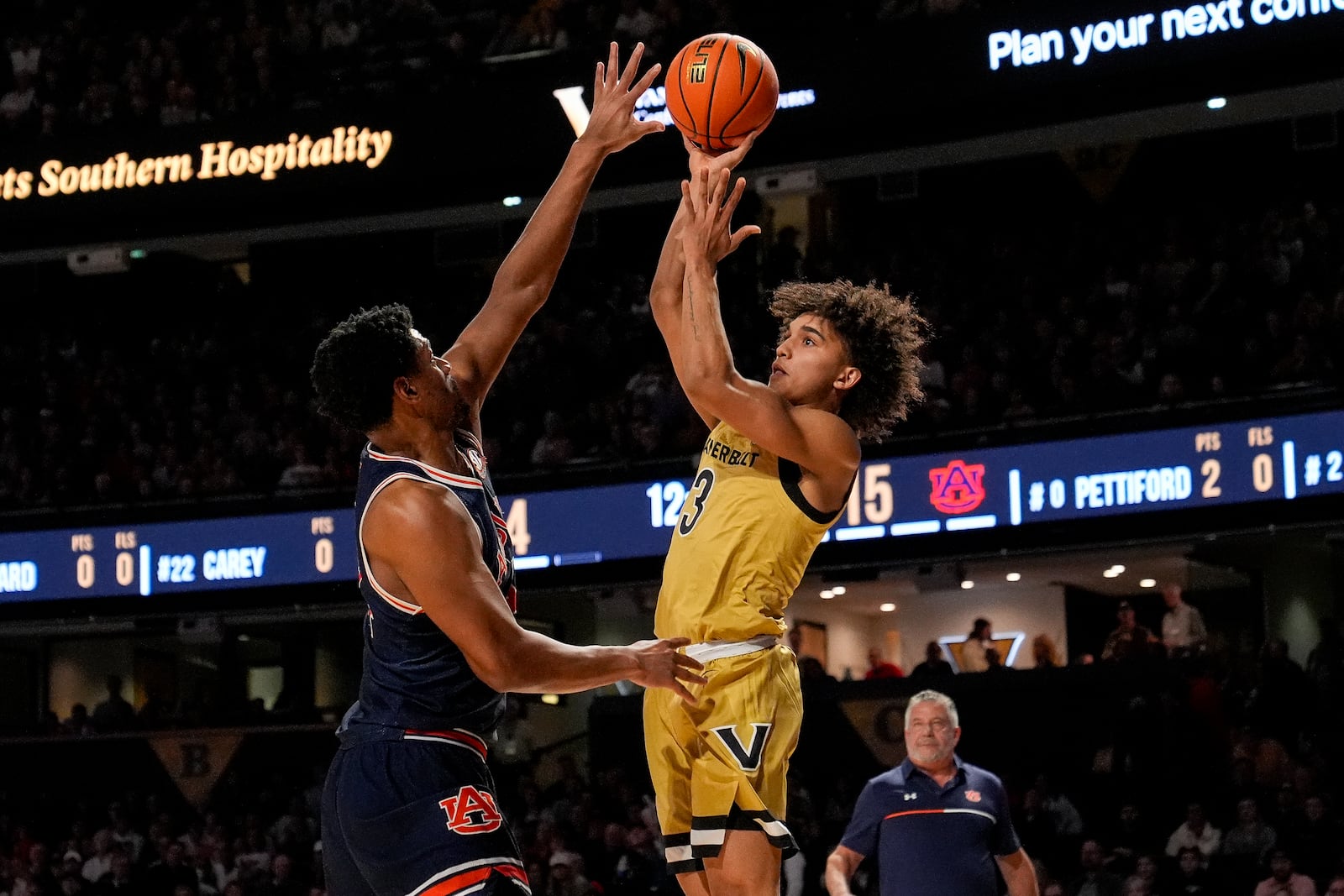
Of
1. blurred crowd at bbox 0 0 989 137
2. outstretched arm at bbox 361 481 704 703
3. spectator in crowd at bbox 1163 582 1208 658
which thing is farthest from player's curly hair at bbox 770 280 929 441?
blurred crowd at bbox 0 0 989 137

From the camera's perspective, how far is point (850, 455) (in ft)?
15.8

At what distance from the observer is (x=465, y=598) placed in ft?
11.9

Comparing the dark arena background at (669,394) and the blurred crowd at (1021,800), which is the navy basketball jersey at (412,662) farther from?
the dark arena background at (669,394)

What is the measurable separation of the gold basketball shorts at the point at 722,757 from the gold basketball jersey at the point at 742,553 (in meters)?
0.09

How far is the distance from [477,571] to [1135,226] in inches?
513

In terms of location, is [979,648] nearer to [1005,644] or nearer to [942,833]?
[1005,644]

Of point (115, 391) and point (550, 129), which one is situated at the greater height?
point (550, 129)

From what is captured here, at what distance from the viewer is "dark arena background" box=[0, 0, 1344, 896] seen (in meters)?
12.3

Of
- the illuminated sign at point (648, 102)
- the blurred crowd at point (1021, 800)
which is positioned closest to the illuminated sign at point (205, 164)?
the illuminated sign at point (648, 102)

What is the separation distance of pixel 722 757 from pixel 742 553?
537 millimetres

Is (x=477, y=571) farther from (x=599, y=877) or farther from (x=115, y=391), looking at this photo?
(x=115, y=391)

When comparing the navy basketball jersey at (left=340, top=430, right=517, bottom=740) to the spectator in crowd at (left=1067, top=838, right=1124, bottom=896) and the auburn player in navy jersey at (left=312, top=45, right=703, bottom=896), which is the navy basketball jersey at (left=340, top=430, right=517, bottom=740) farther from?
the spectator in crowd at (left=1067, top=838, right=1124, bottom=896)

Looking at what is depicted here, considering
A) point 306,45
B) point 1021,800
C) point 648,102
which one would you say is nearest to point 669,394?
point 648,102

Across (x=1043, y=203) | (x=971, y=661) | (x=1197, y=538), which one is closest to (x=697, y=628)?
(x=1197, y=538)
